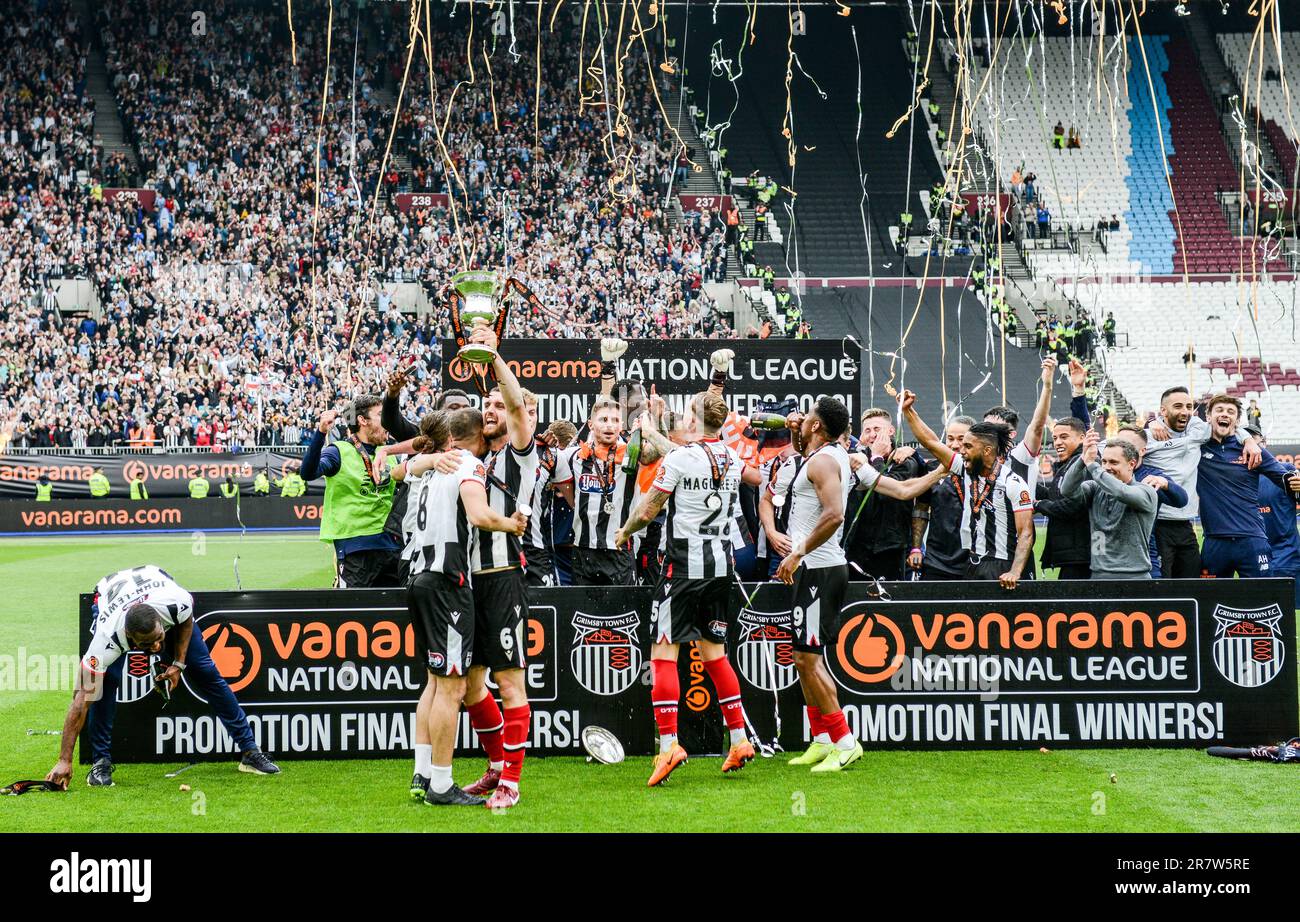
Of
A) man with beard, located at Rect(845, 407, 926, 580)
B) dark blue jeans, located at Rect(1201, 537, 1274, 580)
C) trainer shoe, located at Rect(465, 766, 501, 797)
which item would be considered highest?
man with beard, located at Rect(845, 407, 926, 580)

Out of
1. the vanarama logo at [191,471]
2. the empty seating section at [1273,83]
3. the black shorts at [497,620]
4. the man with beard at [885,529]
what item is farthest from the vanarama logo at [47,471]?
the empty seating section at [1273,83]

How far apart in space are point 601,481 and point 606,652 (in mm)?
1203

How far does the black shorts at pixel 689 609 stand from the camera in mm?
7688

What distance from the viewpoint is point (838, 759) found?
7711mm

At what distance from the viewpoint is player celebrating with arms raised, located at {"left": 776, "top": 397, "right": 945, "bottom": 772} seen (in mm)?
7668

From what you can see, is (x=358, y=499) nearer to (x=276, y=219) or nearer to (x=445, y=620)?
Result: (x=445, y=620)

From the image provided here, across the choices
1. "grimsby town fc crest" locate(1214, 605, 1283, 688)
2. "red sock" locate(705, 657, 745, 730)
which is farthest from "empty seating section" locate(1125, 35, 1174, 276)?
"red sock" locate(705, 657, 745, 730)

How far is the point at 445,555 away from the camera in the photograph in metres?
6.92

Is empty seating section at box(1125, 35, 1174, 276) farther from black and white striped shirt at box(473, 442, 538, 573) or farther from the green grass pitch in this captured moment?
black and white striped shirt at box(473, 442, 538, 573)

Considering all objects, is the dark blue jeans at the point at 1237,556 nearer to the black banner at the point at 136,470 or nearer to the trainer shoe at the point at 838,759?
the trainer shoe at the point at 838,759

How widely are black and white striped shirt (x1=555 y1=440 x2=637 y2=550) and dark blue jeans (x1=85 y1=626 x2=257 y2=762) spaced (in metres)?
2.49

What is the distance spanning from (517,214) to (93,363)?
1123cm

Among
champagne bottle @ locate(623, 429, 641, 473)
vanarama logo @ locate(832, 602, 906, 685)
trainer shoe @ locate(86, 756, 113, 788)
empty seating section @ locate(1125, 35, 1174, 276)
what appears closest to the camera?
trainer shoe @ locate(86, 756, 113, 788)

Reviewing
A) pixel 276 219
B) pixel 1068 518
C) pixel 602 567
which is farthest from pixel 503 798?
pixel 276 219
